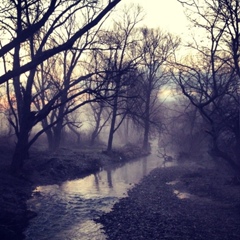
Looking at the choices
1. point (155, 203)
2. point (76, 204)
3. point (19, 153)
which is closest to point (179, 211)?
point (155, 203)

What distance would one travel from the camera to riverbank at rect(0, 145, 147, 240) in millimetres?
11758

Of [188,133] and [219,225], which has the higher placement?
[188,133]

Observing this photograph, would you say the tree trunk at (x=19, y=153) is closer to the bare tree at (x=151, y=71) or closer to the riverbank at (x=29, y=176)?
the riverbank at (x=29, y=176)

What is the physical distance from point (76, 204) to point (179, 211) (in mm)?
4953

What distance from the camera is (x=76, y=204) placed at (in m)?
14.9

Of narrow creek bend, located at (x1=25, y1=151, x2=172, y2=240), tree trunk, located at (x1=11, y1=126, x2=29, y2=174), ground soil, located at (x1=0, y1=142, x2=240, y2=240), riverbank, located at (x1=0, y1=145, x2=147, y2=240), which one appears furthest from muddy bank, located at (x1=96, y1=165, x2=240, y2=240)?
tree trunk, located at (x1=11, y1=126, x2=29, y2=174)

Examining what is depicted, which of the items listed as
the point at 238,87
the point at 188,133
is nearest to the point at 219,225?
the point at 238,87

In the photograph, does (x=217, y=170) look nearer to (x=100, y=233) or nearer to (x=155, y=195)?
(x=155, y=195)

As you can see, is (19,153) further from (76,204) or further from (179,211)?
(179,211)

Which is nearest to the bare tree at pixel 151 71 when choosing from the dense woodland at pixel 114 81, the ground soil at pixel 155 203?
the dense woodland at pixel 114 81

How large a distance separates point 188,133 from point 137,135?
15916mm

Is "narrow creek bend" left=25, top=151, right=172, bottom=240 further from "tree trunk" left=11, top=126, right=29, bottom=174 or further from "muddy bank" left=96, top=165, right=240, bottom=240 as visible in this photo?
"tree trunk" left=11, top=126, right=29, bottom=174

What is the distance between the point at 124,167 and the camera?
1110 inches

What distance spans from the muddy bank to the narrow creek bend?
2.30ft
